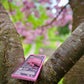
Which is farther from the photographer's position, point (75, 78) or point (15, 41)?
point (75, 78)

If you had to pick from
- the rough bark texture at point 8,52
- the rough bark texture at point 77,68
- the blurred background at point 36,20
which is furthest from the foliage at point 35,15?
the rough bark texture at point 8,52

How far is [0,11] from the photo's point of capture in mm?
774

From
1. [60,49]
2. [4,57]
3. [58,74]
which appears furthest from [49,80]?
[4,57]

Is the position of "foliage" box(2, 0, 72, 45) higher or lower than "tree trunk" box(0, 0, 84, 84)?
lower

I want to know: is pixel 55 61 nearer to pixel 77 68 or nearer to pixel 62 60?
pixel 62 60

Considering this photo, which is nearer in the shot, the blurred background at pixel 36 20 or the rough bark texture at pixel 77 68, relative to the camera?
the rough bark texture at pixel 77 68

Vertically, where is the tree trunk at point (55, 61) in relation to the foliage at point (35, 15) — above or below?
above

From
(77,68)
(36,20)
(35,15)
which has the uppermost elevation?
(77,68)

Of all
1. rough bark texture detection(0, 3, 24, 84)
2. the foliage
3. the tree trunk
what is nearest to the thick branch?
the tree trunk

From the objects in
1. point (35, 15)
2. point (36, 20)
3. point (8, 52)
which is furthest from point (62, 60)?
point (36, 20)

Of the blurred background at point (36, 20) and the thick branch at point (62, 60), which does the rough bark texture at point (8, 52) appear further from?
the blurred background at point (36, 20)

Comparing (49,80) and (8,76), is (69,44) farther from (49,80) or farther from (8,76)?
(8,76)

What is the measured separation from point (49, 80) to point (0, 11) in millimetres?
641

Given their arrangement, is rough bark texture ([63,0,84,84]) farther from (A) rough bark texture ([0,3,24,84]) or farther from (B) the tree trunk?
(A) rough bark texture ([0,3,24,84])
